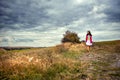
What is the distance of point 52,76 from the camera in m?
7.00

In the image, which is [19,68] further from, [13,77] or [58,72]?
[58,72]

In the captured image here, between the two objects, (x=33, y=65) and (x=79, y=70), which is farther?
(x=79, y=70)

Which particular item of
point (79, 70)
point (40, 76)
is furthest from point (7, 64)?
point (79, 70)

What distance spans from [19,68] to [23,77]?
0.77 meters

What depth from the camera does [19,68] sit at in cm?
730

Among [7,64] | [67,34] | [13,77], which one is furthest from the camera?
[67,34]

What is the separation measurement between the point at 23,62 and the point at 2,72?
1.11m

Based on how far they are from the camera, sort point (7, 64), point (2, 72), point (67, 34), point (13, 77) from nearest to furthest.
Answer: point (13, 77) < point (2, 72) < point (7, 64) < point (67, 34)

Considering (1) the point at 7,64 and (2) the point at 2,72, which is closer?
(2) the point at 2,72

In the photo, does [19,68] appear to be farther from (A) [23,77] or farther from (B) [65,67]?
(B) [65,67]

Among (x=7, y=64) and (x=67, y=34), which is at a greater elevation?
(x=67, y=34)

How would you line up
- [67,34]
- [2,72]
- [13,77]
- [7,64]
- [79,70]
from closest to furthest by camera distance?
[13,77] → [2,72] → [7,64] → [79,70] → [67,34]

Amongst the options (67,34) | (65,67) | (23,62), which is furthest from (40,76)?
(67,34)

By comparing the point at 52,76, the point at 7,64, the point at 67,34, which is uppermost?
the point at 67,34
